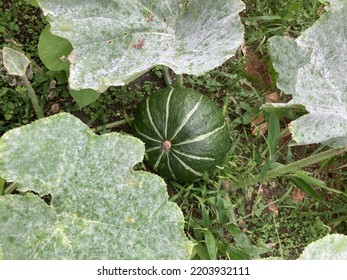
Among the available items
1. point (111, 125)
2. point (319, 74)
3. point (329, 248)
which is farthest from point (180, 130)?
point (329, 248)

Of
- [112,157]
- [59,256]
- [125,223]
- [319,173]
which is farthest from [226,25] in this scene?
[319,173]

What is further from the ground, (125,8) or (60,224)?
(125,8)

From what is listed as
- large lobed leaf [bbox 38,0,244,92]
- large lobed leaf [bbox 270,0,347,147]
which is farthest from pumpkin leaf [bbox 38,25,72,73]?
large lobed leaf [bbox 270,0,347,147]

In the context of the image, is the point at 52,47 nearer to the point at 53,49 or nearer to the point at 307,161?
the point at 53,49

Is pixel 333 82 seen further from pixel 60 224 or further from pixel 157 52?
pixel 60 224

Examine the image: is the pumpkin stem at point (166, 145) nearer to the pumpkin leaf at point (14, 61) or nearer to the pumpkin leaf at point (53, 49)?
the pumpkin leaf at point (53, 49)

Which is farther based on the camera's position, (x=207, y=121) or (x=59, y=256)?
(x=207, y=121)

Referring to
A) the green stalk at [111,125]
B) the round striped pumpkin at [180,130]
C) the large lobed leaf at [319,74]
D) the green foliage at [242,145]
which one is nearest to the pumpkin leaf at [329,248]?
the large lobed leaf at [319,74]
